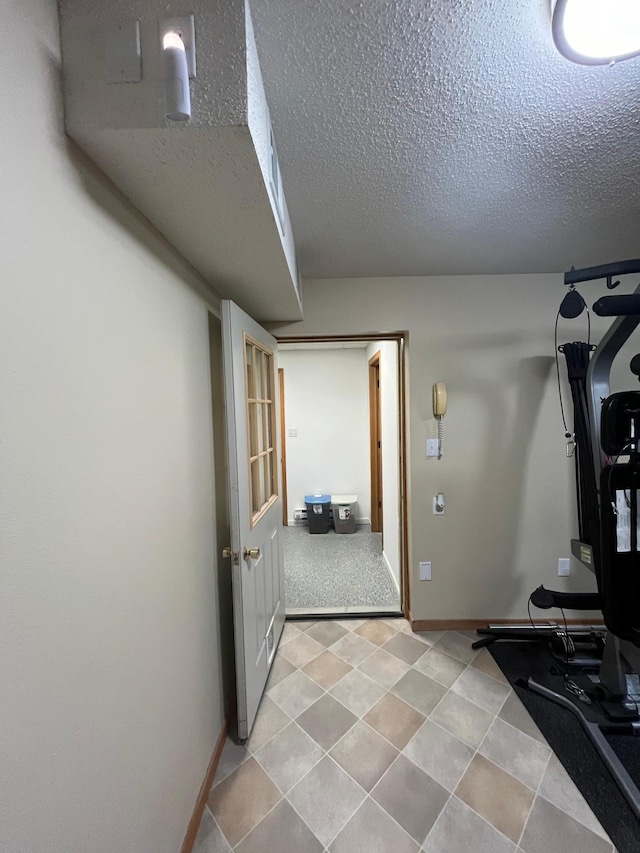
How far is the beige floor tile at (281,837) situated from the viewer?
1.08m

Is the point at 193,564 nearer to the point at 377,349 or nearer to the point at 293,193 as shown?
the point at 293,193

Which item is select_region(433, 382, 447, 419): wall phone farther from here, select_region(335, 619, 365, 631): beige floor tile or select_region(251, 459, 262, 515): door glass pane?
select_region(335, 619, 365, 631): beige floor tile

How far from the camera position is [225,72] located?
2.00 feet

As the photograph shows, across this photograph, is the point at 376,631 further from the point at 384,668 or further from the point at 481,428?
the point at 481,428

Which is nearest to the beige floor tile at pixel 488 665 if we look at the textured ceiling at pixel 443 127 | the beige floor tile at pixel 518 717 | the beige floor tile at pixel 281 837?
the beige floor tile at pixel 518 717

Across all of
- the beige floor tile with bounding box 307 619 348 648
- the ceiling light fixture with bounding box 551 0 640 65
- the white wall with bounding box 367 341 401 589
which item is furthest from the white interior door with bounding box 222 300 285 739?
the ceiling light fixture with bounding box 551 0 640 65

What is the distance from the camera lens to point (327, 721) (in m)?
1.53

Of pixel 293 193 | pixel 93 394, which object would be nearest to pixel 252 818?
pixel 93 394

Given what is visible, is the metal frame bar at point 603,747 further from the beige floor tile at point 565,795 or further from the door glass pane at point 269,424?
the door glass pane at point 269,424

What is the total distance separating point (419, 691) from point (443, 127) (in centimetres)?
242

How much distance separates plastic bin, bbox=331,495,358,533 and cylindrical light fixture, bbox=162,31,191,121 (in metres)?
3.75

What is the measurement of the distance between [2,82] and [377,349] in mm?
3212

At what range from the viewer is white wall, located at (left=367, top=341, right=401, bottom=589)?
2619mm

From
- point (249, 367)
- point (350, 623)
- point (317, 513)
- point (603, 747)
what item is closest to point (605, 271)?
point (249, 367)
